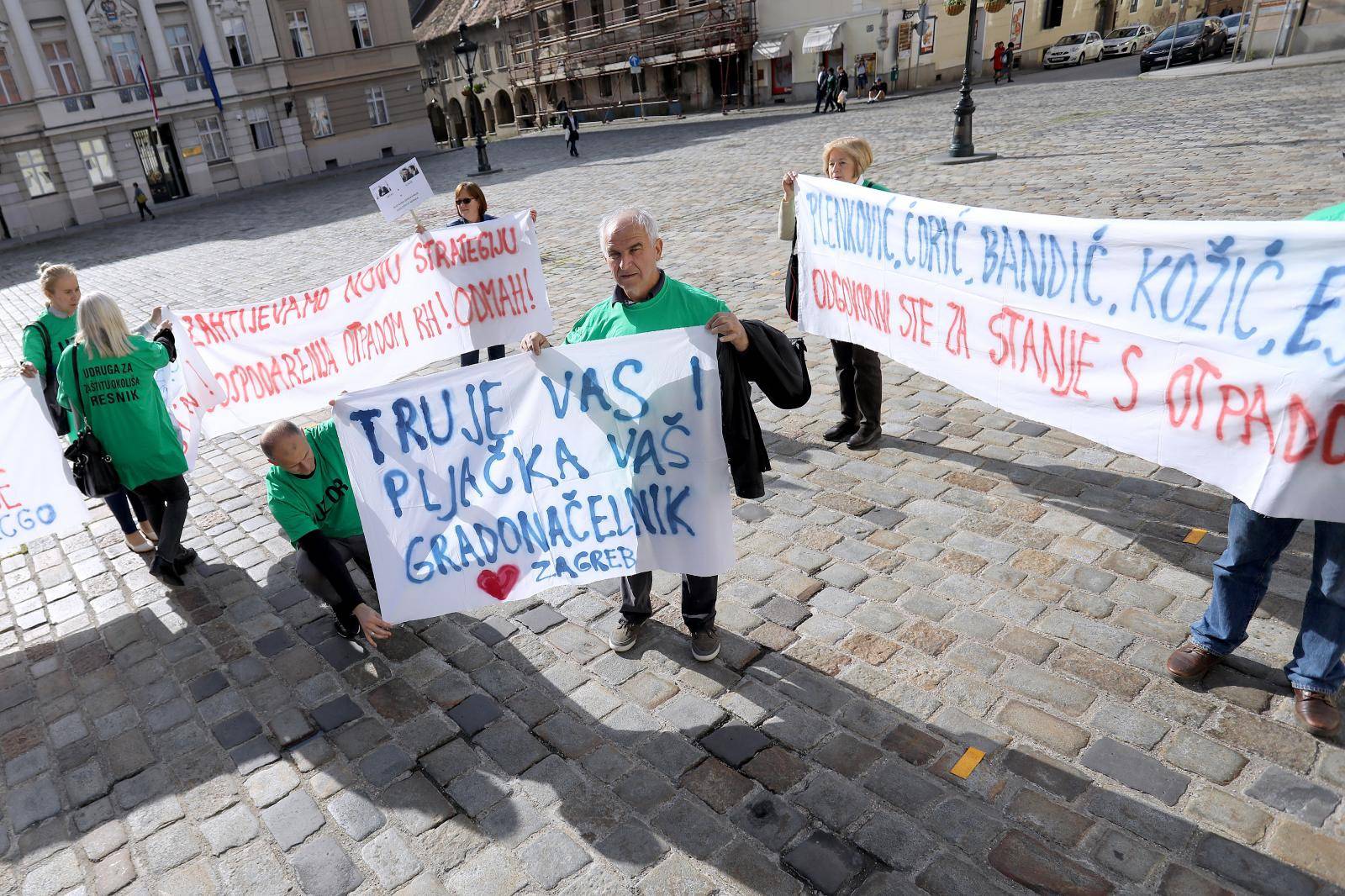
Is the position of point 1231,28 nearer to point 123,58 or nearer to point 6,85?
point 123,58

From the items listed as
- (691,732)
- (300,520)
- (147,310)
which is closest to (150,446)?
(300,520)

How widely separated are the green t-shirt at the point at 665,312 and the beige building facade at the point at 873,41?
44.1 metres

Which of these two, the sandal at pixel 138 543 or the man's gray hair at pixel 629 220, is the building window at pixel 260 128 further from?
the man's gray hair at pixel 629 220

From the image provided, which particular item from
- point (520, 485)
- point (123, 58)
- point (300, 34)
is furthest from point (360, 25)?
point (520, 485)

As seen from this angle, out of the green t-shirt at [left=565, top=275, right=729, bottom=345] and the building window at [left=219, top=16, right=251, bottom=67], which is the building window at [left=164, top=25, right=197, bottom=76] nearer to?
the building window at [left=219, top=16, right=251, bottom=67]

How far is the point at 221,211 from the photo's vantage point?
31125mm

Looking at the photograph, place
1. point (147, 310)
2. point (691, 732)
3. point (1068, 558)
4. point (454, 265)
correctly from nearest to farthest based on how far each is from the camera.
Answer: point (691, 732) → point (1068, 558) → point (454, 265) → point (147, 310)

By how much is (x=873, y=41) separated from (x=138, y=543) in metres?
45.2

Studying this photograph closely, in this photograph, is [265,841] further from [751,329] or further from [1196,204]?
[1196,204]

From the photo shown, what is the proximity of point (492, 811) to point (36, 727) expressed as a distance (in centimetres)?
253

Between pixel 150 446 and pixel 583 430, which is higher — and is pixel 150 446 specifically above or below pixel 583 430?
below

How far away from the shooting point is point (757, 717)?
12.0ft

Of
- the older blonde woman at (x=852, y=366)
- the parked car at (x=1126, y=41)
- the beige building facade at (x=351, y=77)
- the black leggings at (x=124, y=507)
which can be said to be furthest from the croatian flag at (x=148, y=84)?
the parked car at (x=1126, y=41)

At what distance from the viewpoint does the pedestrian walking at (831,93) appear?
34.4 metres
